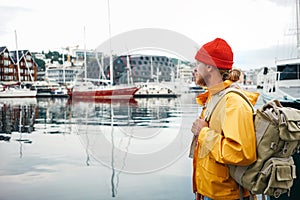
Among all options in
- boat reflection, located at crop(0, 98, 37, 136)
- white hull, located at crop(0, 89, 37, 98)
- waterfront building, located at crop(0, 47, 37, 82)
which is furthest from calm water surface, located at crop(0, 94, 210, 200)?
waterfront building, located at crop(0, 47, 37, 82)

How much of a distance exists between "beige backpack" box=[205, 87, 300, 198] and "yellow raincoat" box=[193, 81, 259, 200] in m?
0.05

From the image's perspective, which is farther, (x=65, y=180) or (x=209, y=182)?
(x=65, y=180)

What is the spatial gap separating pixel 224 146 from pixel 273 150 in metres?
0.24

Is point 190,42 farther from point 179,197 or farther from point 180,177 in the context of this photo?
point 180,177

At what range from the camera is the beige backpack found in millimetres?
1651

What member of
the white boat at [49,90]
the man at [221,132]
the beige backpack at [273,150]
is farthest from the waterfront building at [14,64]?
the beige backpack at [273,150]

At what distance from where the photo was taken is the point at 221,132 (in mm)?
1816

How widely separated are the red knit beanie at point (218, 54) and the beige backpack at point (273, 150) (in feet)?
0.89

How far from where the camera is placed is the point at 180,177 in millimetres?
5316

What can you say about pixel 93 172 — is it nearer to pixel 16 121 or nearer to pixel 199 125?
pixel 199 125

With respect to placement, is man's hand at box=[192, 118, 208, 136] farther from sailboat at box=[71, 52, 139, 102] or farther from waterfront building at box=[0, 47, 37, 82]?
waterfront building at box=[0, 47, 37, 82]

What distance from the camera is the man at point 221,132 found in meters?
1.68

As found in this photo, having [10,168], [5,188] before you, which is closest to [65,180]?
[5,188]

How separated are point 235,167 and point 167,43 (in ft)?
4.88
